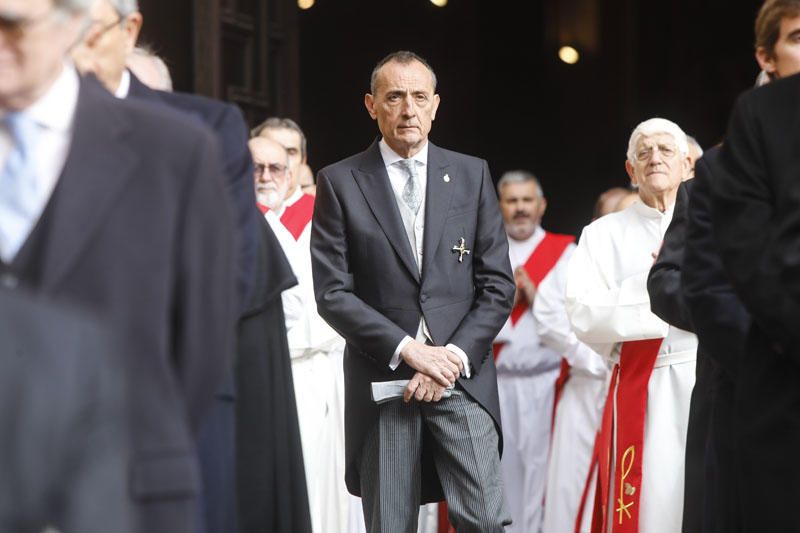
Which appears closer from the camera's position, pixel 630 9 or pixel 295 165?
pixel 295 165

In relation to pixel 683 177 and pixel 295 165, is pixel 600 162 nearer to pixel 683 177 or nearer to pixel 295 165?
pixel 295 165

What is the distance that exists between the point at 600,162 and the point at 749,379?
960 centimetres

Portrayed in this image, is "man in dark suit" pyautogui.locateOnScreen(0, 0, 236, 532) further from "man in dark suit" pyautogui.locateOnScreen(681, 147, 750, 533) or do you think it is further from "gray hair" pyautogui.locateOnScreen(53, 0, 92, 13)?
"man in dark suit" pyautogui.locateOnScreen(681, 147, 750, 533)

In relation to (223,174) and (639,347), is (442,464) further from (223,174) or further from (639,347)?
(223,174)

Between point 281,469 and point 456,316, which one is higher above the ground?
point 456,316

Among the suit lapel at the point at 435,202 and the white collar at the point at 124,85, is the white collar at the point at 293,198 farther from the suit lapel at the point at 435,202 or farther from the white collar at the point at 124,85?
the white collar at the point at 124,85

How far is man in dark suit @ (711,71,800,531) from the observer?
2928mm

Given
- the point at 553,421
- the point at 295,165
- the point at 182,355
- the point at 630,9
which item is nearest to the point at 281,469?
the point at 182,355

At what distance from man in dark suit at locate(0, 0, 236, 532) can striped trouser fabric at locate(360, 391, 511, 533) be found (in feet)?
7.96

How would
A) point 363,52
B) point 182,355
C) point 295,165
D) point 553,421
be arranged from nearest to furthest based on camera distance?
point 182,355 → point 295,165 → point 553,421 → point 363,52

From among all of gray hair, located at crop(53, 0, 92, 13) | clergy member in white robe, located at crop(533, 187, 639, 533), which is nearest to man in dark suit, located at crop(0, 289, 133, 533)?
gray hair, located at crop(53, 0, 92, 13)

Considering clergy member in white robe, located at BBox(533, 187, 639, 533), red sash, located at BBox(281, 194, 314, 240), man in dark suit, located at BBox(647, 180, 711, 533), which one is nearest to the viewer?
man in dark suit, located at BBox(647, 180, 711, 533)

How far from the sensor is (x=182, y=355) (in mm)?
2562

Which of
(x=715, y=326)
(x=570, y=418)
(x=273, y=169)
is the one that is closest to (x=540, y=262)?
(x=570, y=418)
